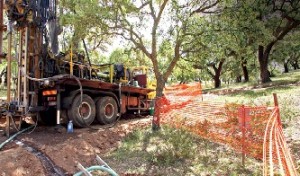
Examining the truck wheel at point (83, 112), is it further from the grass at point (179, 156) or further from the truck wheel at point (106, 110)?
the grass at point (179, 156)

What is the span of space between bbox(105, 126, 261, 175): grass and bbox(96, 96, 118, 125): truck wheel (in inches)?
96.8

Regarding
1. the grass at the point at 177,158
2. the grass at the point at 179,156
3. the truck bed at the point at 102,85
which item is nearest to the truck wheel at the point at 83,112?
the truck bed at the point at 102,85

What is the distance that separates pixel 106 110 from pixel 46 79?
2.91 meters

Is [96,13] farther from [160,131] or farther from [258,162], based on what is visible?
[258,162]

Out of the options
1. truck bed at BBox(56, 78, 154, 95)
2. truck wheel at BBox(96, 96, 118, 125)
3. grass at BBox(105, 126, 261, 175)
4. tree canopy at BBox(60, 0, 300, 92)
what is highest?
tree canopy at BBox(60, 0, 300, 92)

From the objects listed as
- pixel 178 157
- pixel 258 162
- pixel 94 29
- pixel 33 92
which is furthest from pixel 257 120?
pixel 33 92

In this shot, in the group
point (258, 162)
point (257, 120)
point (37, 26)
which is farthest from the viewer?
point (37, 26)

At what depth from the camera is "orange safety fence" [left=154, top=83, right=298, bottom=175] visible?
16.9 ft

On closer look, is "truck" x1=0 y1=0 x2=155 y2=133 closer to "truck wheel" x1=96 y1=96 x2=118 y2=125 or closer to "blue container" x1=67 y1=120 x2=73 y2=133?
"truck wheel" x1=96 y1=96 x2=118 y2=125

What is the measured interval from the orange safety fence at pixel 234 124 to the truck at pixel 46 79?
7.86 ft

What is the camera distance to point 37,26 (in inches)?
344

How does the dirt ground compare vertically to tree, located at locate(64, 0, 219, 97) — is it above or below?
below

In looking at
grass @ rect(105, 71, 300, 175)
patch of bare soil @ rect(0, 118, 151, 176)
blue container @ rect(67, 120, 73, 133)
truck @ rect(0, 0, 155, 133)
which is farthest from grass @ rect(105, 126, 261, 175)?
truck @ rect(0, 0, 155, 133)

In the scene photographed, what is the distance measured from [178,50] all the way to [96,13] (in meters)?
2.71
